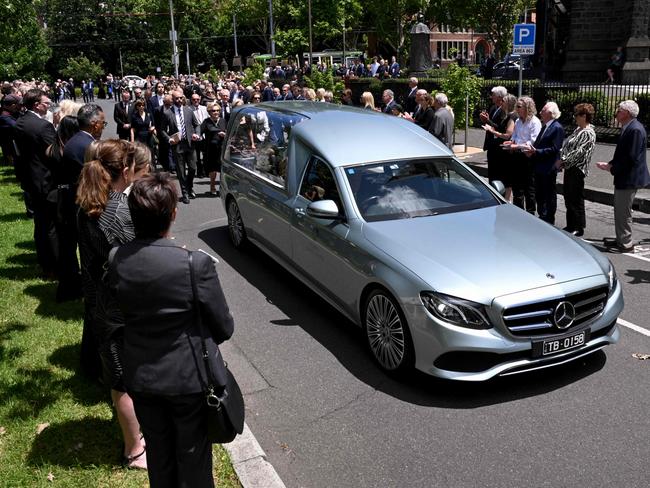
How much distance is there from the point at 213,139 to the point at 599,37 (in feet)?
83.2

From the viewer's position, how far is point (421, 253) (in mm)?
5340

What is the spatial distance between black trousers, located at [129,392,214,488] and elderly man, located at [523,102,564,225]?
7.14 metres

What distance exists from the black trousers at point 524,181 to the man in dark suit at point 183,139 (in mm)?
5753

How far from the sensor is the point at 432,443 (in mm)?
4562

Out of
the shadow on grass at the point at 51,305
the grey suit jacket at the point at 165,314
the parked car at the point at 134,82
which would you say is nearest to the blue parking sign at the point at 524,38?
the shadow on grass at the point at 51,305

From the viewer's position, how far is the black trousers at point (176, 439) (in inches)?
123

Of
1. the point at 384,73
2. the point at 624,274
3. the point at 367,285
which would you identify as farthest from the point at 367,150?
the point at 384,73

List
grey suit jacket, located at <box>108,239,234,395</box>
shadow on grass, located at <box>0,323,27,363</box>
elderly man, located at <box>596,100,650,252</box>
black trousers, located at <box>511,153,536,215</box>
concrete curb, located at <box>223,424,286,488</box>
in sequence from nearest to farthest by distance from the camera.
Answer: grey suit jacket, located at <box>108,239,234,395</box>, concrete curb, located at <box>223,424,286,488</box>, shadow on grass, located at <box>0,323,27,363</box>, elderly man, located at <box>596,100,650,252</box>, black trousers, located at <box>511,153,536,215</box>

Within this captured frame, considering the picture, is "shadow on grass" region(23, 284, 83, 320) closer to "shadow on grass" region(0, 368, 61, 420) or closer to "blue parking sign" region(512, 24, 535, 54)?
"shadow on grass" region(0, 368, 61, 420)

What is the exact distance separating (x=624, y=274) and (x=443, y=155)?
9.01ft

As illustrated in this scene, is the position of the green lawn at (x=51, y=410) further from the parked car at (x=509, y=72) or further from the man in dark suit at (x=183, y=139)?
the parked car at (x=509, y=72)

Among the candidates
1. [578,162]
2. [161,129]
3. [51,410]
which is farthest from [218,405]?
A: [161,129]

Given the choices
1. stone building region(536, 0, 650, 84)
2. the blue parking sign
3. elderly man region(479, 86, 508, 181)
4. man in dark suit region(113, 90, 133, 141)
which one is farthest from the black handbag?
stone building region(536, 0, 650, 84)

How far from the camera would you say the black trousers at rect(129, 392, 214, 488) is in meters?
3.13
